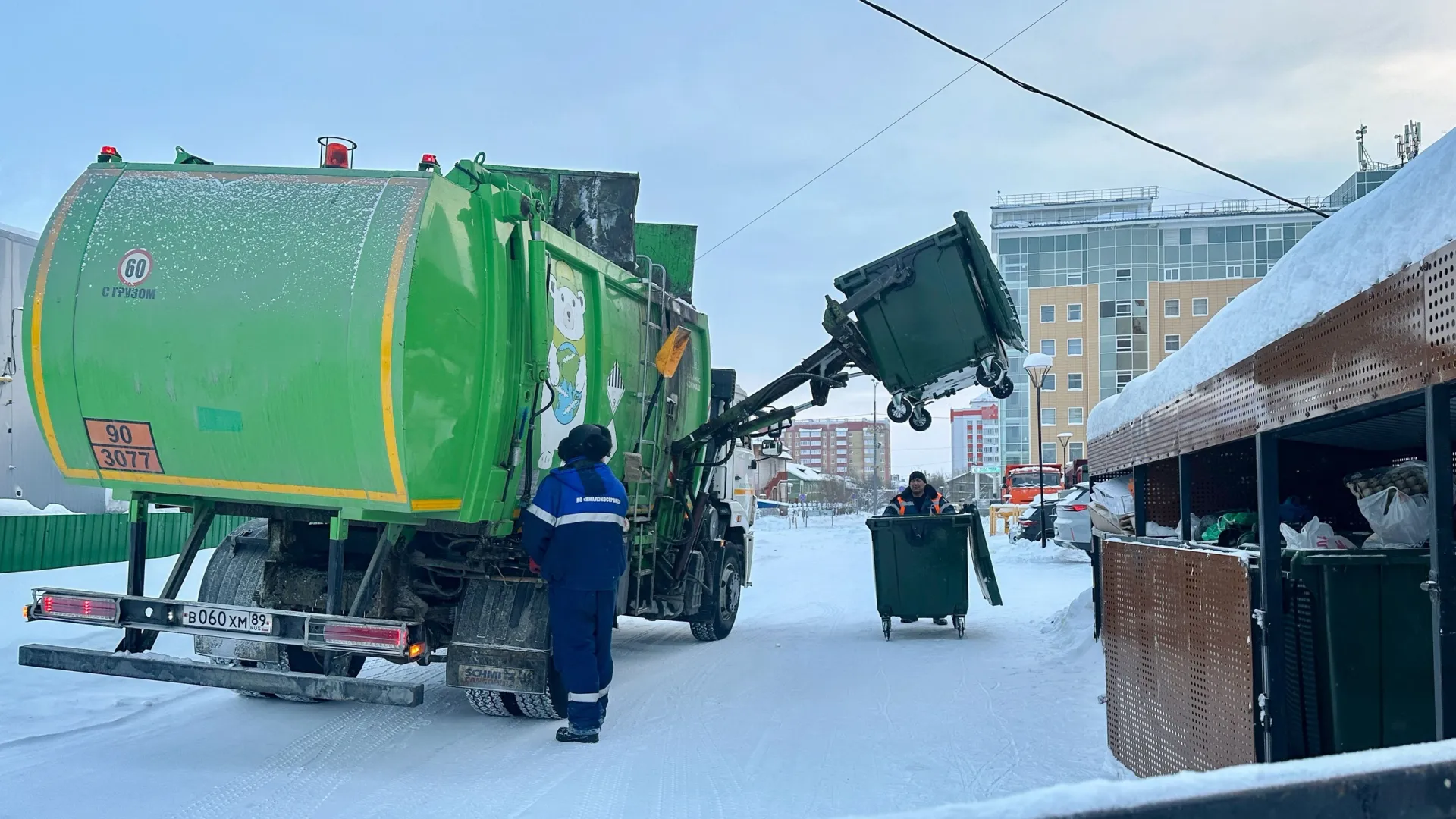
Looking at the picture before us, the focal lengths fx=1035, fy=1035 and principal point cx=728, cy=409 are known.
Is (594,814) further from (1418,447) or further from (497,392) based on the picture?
(1418,447)

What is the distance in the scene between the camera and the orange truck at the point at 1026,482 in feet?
123

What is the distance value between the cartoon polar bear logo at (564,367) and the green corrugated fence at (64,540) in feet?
22.9

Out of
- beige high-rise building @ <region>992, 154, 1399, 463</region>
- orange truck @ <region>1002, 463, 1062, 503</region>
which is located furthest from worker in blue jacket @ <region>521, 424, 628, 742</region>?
beige high-rise building @ <region>992, 154, 1399, 463</region>

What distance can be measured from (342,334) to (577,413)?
1.97 metres

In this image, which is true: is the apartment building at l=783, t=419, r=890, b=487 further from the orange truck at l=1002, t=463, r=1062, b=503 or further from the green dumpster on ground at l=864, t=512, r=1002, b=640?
the green dumpster on ground at l=864, t=512, r=1002, b=640

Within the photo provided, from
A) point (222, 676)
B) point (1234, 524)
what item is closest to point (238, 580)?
point (222, 676)

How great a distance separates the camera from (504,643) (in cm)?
612

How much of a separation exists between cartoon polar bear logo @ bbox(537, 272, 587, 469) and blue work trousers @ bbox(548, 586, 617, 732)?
0.87 meters

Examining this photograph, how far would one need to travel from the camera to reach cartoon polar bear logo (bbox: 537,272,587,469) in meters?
6.36

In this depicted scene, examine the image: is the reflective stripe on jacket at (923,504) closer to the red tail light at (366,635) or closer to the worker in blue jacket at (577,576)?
the worker in blue jacket at (577,576)

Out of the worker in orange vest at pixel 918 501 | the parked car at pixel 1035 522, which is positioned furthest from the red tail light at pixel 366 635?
the parked car at pixel 1035 522

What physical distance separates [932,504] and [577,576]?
553 cm

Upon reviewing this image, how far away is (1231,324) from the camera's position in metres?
4.43

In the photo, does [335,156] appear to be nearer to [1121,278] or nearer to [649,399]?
[649,399]
